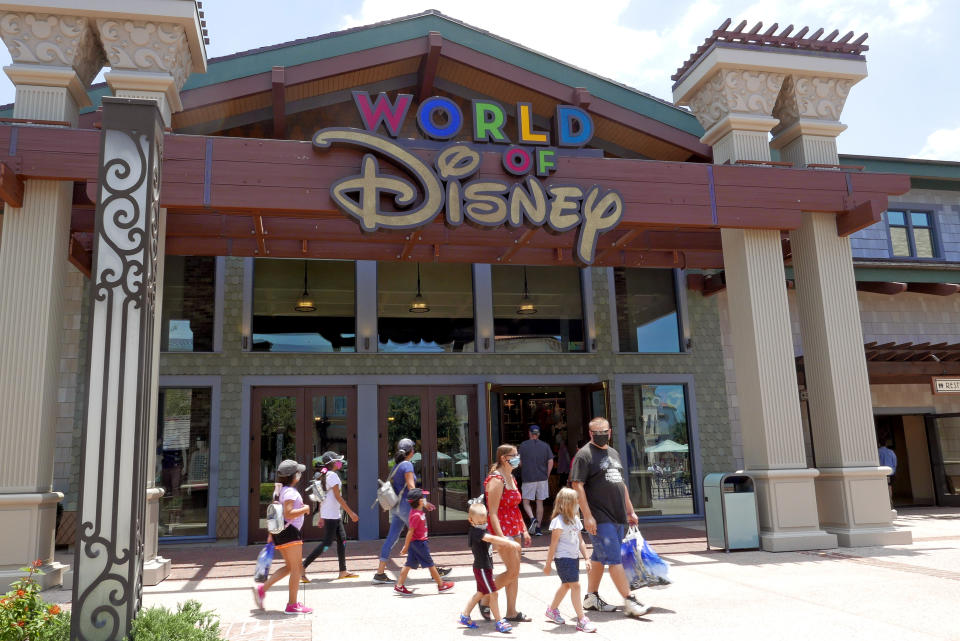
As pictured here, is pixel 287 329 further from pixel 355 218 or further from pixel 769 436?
pixel 769 436

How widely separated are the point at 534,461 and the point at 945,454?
36.1ft

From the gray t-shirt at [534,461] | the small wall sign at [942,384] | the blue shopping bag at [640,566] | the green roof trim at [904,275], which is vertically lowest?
the blue shopping bag at [640,566]

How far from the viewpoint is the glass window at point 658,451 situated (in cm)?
1580

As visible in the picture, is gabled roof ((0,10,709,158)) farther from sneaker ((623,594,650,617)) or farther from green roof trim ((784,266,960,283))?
sneaker ((623,594,650,617))

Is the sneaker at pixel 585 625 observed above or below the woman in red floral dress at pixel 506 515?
below

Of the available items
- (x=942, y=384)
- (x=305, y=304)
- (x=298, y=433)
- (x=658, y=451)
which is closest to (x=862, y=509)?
(x=658, y=451)

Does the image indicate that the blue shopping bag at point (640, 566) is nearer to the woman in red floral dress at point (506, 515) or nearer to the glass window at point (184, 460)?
the woman in red floral dress at point (506, 515)

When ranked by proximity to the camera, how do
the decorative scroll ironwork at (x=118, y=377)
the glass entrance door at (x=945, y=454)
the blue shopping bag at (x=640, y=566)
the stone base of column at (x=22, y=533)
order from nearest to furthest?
the decorative scroll ironwork at (x=118, y=377), the blue shopping bag at (x=640, y=566), the stone base of column at (x=22, y=533), the glass entrance door at (x=945, y=454)

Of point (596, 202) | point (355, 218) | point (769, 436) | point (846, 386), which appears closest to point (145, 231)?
point (355, 218)

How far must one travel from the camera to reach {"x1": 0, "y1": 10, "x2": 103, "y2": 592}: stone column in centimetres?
888

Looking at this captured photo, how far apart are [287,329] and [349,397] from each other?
1.86 m

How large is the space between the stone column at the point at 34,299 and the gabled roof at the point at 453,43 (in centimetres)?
276

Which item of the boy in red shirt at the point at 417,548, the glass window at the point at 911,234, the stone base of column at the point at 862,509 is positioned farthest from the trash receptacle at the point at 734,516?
the glass window at the point at 911,234

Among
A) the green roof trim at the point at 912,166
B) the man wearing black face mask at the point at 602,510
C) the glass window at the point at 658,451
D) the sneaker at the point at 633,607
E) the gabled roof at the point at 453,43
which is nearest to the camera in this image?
the sneaker at the point at 633,607
